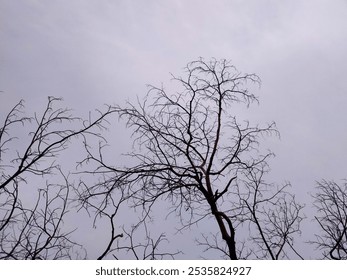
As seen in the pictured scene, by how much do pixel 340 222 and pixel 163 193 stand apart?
3136mm

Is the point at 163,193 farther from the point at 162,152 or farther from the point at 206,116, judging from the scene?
the point at 206,116

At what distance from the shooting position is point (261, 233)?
19.0 feet

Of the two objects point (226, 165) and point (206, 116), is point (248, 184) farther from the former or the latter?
point (206, 116)

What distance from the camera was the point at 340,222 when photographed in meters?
5.87

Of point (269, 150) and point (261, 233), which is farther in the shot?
point (261, 233)
